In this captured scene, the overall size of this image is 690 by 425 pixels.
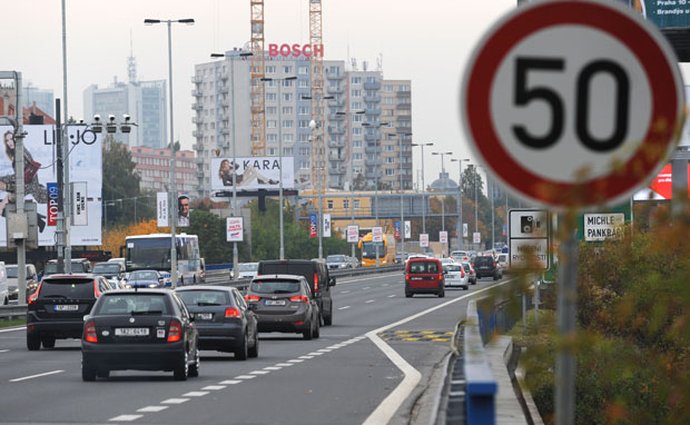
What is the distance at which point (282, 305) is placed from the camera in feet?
134

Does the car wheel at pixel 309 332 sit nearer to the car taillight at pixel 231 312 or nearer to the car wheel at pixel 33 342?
the car wheel at pixel 33 342

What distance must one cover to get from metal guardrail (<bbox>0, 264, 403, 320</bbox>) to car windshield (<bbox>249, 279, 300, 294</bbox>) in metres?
12.3

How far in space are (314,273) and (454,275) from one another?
1749 inches

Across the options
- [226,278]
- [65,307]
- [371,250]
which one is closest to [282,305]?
[65,307]

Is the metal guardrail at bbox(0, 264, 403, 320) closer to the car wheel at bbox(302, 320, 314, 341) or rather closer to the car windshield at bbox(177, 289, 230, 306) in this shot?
the car wheel at bbox(302, 320, 314, 341)

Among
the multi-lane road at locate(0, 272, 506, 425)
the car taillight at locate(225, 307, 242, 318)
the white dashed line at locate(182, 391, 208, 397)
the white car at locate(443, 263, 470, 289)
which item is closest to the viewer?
the multi-lane road at locate(0, 272, 506, 425)

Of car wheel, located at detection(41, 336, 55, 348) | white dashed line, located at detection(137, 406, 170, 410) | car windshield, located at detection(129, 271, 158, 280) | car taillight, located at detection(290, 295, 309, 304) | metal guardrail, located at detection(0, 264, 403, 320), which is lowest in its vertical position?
metal guardrail, located at detection(0, 264, 403, 320)

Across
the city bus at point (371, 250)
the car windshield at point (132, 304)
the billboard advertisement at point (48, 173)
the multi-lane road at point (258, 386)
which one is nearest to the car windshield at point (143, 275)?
the multi-lane road at point (258, 386)

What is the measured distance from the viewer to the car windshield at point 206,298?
3203 centimetres

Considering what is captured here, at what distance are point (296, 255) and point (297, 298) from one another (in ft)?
341

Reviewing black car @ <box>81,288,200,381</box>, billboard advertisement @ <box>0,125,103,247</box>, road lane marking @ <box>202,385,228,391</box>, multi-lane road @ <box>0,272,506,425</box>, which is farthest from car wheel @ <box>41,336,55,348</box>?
billboard advertisement @ <box>0,125,103,247</box>

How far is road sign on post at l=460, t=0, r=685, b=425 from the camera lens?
5.95 m

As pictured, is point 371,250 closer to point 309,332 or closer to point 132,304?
point 309,332

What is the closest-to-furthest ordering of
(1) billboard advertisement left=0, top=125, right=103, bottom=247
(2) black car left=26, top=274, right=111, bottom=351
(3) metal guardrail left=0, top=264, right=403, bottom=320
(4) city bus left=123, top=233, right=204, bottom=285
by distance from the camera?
(2) black car left=26, top=274, right=111, bottom=351 < (3) metal guardrail left=0, top=264, right=403, bottom=320 < (4) city bus left=123, top=233, right=204, bottom=285 < (1) billboard advertisement left=0, top=125, right=103, bottom=247
